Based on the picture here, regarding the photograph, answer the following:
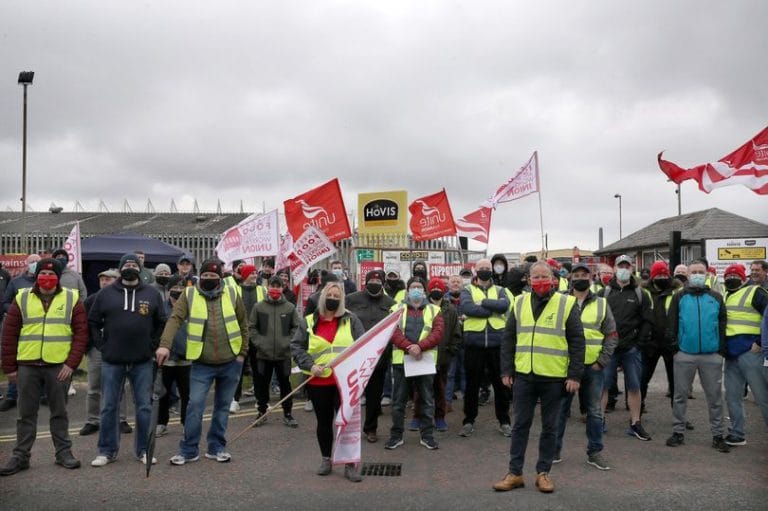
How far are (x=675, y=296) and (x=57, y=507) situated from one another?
6889 millimetres

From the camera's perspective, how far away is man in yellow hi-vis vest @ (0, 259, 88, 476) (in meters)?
6.49

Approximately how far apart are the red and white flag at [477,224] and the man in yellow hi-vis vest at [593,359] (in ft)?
32.9

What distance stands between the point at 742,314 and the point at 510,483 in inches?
145

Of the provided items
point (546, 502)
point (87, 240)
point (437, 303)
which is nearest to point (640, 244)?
point (87, 240)

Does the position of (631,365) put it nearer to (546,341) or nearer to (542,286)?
(546,341)

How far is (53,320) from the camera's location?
659 centimetres

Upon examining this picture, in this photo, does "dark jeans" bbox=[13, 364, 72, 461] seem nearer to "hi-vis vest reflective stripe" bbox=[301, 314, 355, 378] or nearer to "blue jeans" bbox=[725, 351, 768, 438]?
"hi-vis vest reflective stripe" bbox=[301, 314, 355, 378]

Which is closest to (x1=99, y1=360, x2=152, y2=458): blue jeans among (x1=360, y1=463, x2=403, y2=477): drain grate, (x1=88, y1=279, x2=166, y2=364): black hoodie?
(x1=88, y1=279, x2=166, y2=364): black hoodie

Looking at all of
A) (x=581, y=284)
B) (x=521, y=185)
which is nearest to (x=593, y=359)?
(x=581, y=284)

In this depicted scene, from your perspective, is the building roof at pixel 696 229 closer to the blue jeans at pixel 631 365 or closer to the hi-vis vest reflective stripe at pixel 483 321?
the blue jeans at pixel 631 365

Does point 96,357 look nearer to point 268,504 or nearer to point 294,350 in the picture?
point 294,350

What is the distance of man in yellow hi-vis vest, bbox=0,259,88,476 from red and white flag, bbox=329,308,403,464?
8.87ft

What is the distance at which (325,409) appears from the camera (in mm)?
6434

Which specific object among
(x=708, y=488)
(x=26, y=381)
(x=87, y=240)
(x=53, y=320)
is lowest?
(x=708, y=488)
